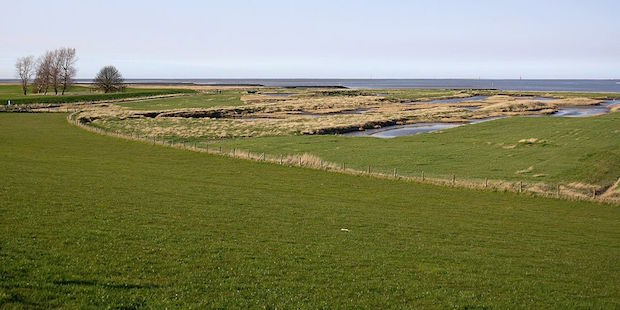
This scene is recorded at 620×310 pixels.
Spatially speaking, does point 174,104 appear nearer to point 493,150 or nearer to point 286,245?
point 493,150

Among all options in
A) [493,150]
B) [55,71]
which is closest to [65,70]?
[55,71]

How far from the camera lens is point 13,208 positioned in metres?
24.6

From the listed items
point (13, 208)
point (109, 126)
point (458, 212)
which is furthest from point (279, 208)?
point (109, 126)

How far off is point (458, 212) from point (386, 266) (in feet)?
48.0

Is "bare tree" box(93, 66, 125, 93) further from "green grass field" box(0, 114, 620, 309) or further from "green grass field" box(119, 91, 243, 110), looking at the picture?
"green grass field" box(0, 114, 620, 309)

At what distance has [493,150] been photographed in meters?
63.6

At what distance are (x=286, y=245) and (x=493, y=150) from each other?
46731mm

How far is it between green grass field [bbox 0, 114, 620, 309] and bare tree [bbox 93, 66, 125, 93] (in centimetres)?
15880

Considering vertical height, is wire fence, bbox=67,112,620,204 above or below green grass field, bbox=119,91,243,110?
below

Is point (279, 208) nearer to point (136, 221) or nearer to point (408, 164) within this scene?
point (136, 221)

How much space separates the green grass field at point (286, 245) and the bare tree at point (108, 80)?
158805mm

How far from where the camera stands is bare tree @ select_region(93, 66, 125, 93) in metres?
192

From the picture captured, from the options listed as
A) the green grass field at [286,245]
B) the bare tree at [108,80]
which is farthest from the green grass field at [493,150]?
the bare tree at [108,80]

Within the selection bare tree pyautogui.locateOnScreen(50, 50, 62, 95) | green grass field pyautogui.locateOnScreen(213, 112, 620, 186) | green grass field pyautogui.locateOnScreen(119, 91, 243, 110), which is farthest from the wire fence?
bare tree pyautogui.locateOnScreen(50, 50, 62, 95)
